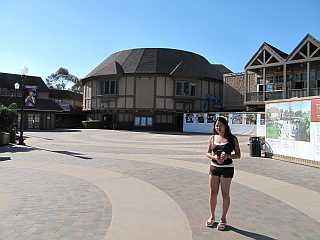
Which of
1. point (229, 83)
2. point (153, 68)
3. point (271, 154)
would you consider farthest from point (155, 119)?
point (271, 154)

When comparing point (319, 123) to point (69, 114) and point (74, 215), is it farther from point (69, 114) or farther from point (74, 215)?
point (69, 114)

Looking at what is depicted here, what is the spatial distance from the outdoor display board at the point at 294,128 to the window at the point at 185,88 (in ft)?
112

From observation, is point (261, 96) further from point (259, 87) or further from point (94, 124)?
point (94, 124)

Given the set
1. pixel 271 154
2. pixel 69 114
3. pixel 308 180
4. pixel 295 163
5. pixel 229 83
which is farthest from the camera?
pixel 69 114

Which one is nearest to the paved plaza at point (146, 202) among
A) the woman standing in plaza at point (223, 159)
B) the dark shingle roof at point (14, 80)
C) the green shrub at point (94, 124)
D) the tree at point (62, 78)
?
the woman standing in plaza at point (223, 159)

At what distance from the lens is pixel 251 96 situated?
Result: 43.5 m

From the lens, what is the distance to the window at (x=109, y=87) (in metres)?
54.4

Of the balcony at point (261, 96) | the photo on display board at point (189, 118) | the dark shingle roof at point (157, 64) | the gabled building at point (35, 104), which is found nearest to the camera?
the balcony at point (261, 96)

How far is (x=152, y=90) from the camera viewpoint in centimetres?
5241

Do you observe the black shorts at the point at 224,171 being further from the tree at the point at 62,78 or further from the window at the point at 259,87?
the tree at the point at 62,78

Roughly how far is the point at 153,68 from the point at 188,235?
47463 mm

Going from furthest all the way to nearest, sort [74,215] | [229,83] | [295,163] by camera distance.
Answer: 1. [229,83]
2. [295,163]
3. [74,215]

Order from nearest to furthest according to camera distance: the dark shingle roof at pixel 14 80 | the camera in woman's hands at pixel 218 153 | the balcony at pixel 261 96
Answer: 1. the camera in woman's hands at pixel 218 153
2. the balcony at pixel 261 96
3. the dark shingle roof at pixel 14 80

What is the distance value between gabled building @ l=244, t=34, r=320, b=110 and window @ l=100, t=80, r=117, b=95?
17.9 meters
